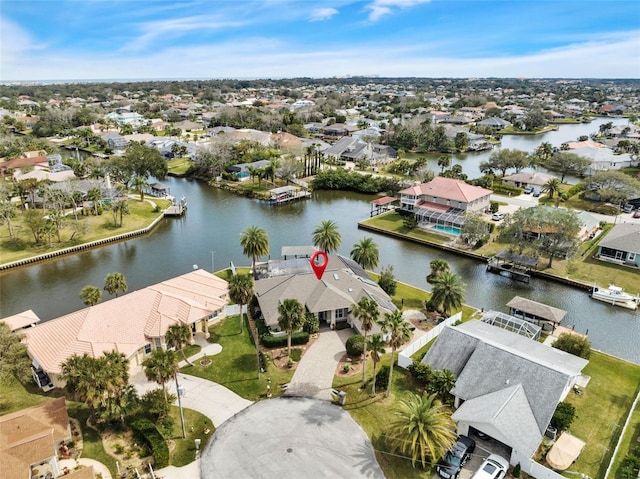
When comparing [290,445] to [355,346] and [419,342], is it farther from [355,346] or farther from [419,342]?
[419,342]

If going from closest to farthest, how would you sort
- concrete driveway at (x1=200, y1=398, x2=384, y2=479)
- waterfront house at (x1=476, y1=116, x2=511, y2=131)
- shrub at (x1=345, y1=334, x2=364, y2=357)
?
concrete driveway at (x1=200, y1=398, x2=384, y2=479), shrub at (x1=345, y1=334, x2=364, y2=357), waterfront house at (x1=476, y1=116, x2=511, y2=131)

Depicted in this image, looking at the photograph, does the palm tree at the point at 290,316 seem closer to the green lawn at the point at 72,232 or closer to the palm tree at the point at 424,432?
the palm tree at the point at 424,432

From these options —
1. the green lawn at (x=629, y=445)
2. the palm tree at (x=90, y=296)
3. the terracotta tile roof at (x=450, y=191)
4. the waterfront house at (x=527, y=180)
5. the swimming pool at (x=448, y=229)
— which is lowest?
the green lawn at (x=629, y=445)

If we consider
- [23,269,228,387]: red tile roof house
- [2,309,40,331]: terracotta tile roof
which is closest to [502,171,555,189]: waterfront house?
[23,269,228,387]: red tile roof house

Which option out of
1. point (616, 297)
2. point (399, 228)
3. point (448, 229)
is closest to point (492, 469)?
point (616, 297)

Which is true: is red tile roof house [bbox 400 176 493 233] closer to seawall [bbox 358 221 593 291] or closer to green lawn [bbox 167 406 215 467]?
seawall [bbox 358 221 593 291]

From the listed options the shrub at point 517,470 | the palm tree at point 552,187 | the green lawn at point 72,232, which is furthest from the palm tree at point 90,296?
the palm tree at point 552,187
